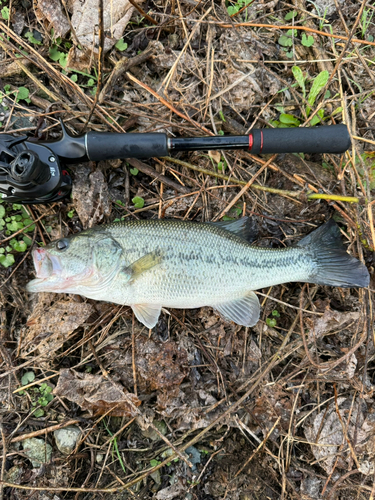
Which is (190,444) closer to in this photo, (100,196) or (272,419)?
(272,419)

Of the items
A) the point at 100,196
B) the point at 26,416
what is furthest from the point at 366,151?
the point at 26,416

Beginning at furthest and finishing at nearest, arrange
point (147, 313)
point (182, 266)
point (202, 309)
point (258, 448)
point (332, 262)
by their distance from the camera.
A: point (202, 309), point (258, 448), point (332, 262), point (147, 313), point (182, 266)

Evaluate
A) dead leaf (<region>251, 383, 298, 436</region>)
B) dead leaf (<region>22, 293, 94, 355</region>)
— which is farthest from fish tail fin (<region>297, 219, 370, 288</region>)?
dead leaf (<region>22, 293, 94, 355</region>)

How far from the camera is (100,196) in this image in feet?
10.7

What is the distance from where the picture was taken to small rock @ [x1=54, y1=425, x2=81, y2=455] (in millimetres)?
3273

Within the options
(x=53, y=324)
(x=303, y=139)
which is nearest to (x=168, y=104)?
(x=303, y=139)

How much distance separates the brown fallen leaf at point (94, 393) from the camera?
3.25 m

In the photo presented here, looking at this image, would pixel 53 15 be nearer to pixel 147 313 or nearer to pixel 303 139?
pixel 303 139

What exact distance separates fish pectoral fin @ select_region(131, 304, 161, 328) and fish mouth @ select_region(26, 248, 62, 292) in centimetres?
77

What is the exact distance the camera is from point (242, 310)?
129 inches

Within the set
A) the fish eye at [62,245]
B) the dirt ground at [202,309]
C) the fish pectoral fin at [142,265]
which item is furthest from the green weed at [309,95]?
the fish eye at [62,245]

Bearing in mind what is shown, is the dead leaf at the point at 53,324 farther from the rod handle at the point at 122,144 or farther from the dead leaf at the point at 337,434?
the dead leaf at the point at 337,434

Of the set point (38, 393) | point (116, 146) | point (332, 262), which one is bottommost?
point (38, 393)

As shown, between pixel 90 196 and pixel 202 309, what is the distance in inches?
65.2
